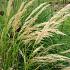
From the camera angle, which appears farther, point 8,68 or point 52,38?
point 52,38

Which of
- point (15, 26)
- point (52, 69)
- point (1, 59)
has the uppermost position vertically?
point (15, 26)

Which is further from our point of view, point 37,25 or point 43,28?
point 37,25

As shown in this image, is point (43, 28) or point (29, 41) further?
point (29, 41)

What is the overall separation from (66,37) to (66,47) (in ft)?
0.78

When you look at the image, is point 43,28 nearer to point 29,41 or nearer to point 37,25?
point 37,25

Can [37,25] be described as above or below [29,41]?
above

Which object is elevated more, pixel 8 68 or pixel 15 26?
pixel 15 26

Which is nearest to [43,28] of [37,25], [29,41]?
[37,25]

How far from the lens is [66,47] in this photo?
3.55 meters

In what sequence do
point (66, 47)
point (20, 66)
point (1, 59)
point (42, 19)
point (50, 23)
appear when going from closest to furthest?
1. point (50, 23)
2. point (1, 59)
3. point (20, 66)
4. point (66, 47)
5. point (42, 19)

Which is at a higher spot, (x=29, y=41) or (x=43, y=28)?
(x=43, y=28)

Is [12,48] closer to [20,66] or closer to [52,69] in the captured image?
[20,66]

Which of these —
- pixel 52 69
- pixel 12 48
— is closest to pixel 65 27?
pixel 52 69

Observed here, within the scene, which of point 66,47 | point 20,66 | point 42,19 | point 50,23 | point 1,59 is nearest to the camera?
point 50,23
